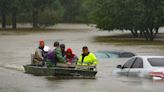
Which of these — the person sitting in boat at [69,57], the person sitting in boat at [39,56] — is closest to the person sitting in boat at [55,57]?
the person sitting in boat at [69,57]

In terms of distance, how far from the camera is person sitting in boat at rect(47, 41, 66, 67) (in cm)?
2295

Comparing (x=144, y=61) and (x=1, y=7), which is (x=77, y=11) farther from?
(x=144, y=61)

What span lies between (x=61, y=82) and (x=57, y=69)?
214 centimetres

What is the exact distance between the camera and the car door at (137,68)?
21.0m

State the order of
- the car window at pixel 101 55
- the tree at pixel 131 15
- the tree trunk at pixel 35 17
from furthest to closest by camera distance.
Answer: the tree trunk at pixel 35 17 < the tree at pixel 131 15 < the car window at pixel 101 55

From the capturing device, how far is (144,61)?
68.3ft

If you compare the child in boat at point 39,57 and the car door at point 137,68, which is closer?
the car door at point 137,68

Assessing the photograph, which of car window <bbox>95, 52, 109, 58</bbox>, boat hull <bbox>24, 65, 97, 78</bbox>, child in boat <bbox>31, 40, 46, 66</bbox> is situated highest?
child in boat <bbox>31, 40, 46, 66</bbox>

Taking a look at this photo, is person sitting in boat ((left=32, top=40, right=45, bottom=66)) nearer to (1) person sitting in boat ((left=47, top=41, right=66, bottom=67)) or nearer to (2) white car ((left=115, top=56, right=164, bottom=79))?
(1) person sitting in boat ((left=47, top=41, right=66, bottom=67))

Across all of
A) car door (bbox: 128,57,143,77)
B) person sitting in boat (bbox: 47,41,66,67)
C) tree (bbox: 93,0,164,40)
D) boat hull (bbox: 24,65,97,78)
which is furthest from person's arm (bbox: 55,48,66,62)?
tree (bbox: 93,0,164,40)

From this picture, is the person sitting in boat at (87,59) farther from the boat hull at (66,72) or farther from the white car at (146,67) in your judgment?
the white car at (146,67)

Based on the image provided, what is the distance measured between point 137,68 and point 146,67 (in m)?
0.80

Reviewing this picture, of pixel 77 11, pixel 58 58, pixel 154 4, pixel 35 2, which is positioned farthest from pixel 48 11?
pixel 58 58

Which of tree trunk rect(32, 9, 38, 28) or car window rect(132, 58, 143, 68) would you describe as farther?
tree trunk rect(32, 9, 38, 28)
